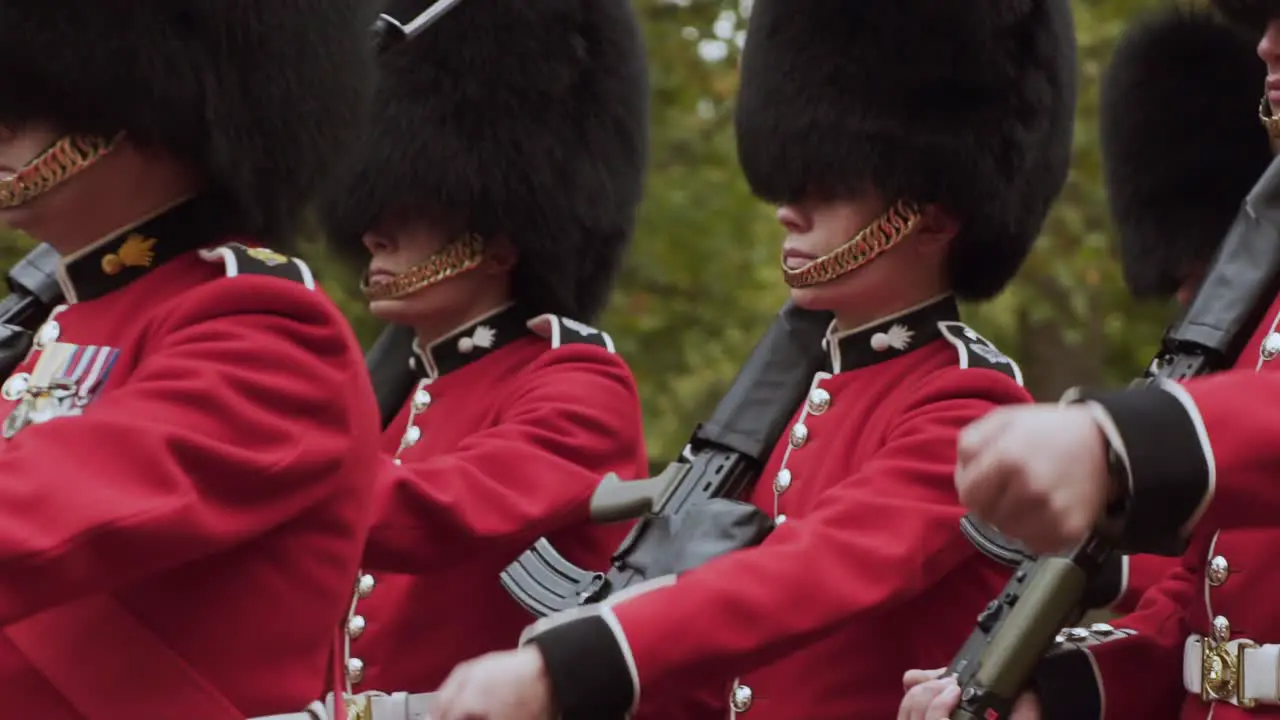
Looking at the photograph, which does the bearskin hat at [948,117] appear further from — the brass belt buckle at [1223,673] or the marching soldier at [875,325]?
the brass belt buckle at [1223,673]

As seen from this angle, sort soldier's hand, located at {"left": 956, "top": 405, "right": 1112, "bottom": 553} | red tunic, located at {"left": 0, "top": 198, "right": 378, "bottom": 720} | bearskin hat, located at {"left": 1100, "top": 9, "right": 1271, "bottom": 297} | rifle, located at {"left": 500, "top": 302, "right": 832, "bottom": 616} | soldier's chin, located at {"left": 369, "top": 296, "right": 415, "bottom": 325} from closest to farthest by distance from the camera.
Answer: soldier's hand, located at {"left": 956, "top": 405, "right": 1112, "bottom": 553}, red tunic, located at {"left": 0, "top": 198, "right": 378, "bottom": 720}, rifle, located at {"left": 500, "top": 302, "right": 832, "bottom": 616}, bearskin hat, located at {"left": 1100, "top": 9, "right": 1271, "bottom": 297}, soldier's chin, located at {"left": 369, "top": 296, "right": 415, "bottom": 325}

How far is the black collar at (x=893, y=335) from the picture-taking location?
3.67 meters

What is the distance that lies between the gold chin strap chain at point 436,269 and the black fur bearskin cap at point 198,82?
1.43 metres

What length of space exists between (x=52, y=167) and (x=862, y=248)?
54.8 inches

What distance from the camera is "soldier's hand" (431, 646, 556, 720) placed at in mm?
2641

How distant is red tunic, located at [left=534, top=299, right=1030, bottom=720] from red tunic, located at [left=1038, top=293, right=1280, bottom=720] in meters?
0.26

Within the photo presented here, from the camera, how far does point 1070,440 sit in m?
1.98

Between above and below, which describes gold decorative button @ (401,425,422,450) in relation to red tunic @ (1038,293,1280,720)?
below

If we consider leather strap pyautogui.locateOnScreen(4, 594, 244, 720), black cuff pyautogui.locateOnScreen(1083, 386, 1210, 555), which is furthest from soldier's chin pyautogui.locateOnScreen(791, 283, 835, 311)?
black cuff pyautogui.locateOnScreen(1083, 386, 1210, 555)

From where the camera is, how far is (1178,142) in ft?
14.0

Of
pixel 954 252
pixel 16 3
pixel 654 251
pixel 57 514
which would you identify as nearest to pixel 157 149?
pixel 16 3

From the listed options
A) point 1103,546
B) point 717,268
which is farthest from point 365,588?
point 717,268

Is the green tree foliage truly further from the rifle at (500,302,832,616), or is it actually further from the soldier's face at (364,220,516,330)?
the rifle at (500,302,832,616)

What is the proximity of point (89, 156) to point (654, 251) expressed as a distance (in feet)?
23.5
